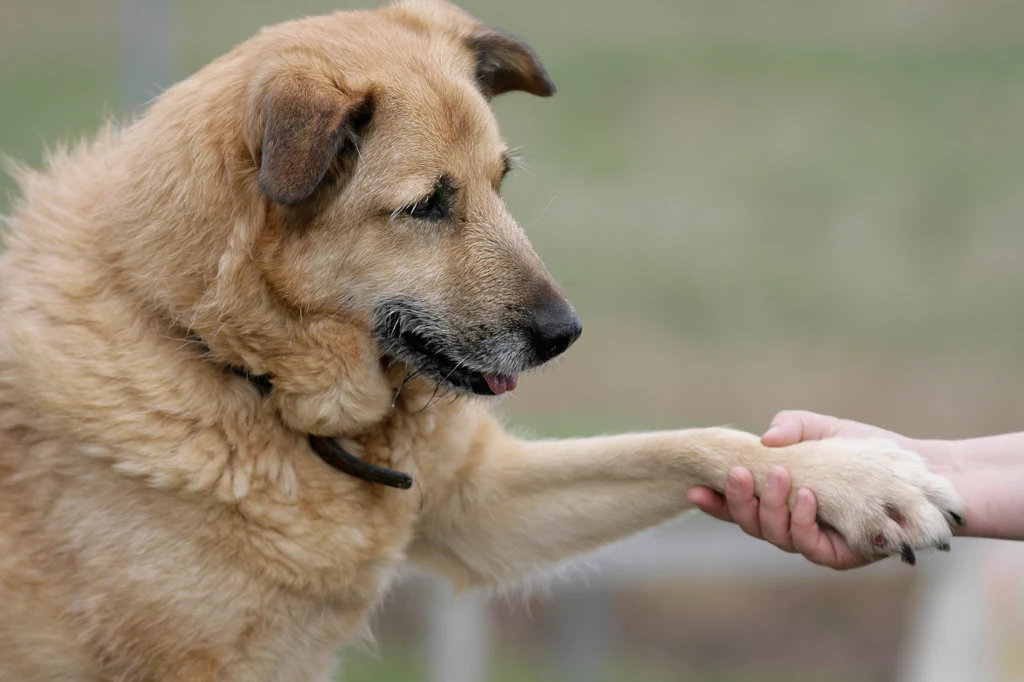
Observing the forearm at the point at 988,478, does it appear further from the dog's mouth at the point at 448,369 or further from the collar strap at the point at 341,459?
the collar strap at the point at 341,459

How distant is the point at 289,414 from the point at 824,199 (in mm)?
10522

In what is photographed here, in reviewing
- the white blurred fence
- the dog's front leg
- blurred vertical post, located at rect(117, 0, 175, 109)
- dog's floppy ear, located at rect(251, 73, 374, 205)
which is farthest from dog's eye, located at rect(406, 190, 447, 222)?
blurred vertical post, located at rect(117, 0, 175, 109)

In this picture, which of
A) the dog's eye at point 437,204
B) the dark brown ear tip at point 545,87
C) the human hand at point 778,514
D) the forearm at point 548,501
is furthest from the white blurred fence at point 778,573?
the dog's eye at point 437,204

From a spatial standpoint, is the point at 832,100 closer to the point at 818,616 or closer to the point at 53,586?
the point at 818,616

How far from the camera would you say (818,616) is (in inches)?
318

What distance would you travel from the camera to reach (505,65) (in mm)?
4305

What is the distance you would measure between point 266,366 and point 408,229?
625mm

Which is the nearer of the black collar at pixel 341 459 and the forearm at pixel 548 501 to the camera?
the black collar at pixel 341 459

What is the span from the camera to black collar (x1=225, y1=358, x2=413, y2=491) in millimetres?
3689

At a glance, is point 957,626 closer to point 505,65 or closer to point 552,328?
point 552,328

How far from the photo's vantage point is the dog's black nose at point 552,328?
3674 mm

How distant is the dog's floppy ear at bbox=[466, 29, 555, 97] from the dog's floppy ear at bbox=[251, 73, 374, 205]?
851 millimetres

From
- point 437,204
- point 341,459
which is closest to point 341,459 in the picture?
point 341,459

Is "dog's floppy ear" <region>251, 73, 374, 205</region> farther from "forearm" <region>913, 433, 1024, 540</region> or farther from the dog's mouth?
"forearm" <region>913, 433, 1024, 540</region>
